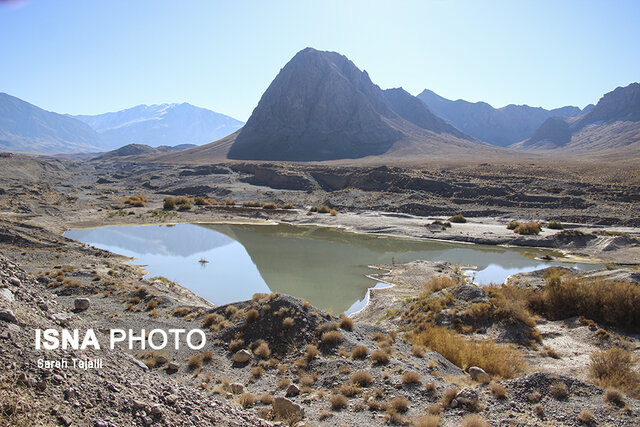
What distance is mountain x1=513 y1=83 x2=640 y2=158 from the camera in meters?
144

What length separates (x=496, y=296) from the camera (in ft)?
49.3

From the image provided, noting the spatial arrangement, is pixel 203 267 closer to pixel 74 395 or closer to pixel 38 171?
pixel 74 395

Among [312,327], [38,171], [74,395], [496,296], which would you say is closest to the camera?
[74,395]

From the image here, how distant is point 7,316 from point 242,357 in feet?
18.9

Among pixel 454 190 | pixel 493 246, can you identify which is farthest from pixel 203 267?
pixel 454 190

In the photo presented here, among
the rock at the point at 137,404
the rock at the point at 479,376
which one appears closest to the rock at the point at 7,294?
the rock at the point at 137,404

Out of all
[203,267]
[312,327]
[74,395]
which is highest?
[74,395]

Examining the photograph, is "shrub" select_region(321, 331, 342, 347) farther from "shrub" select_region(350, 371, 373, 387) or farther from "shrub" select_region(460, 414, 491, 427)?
"shrub" select_region(460, 414, 491, 427)

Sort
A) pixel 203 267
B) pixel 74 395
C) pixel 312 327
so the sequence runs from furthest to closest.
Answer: pixel 203 267, pixel 312 327, pixel 74 395

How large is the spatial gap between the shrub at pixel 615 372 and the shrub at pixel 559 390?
1.89 m

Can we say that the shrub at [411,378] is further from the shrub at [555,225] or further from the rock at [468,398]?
the shrub at [555,225]

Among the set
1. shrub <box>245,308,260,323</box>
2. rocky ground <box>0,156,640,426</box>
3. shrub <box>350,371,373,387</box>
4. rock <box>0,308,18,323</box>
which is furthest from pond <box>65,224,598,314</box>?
rock <box>0,308,18,323</box>

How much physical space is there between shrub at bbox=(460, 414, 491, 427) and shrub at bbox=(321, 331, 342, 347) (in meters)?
4.27

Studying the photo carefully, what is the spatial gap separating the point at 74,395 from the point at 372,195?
53.5 m
